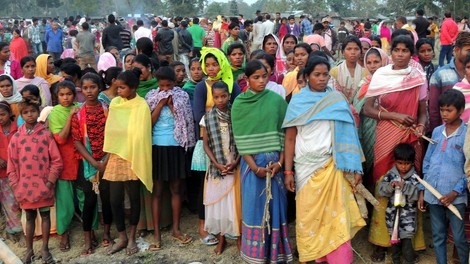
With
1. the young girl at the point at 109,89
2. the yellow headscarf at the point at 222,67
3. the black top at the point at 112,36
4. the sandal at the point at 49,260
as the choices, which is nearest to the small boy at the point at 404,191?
the yellow headscarf at the point at 222,67

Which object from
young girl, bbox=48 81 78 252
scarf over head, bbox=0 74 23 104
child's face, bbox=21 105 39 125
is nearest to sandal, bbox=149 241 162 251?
young girl, bbox=48 81 78 252

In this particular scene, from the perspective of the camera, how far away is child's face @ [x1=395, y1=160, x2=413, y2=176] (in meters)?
3.88

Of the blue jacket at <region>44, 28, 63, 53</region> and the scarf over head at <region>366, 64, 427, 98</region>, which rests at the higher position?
the blue jacket at <region>44, 28, 63, 53</region>

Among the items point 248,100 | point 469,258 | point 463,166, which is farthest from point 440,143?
point 248,100

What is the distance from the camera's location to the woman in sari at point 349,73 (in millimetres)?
4570

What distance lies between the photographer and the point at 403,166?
12.8 feet

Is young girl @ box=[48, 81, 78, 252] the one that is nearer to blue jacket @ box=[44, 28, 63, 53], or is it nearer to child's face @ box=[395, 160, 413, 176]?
child's face @ box=[395, 160, 413, 176]

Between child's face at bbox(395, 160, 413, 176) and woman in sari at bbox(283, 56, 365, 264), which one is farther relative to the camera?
child's face at bbox(395, 160, 413, 176)

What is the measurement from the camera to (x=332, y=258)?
3764 millimetres

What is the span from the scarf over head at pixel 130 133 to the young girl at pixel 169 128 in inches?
6.3

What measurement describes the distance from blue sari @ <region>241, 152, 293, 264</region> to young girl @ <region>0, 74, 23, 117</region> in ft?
9.19

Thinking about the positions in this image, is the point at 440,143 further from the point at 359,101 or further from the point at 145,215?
the point at 145,215

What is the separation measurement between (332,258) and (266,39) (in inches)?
126

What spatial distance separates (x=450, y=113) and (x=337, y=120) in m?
0.84
